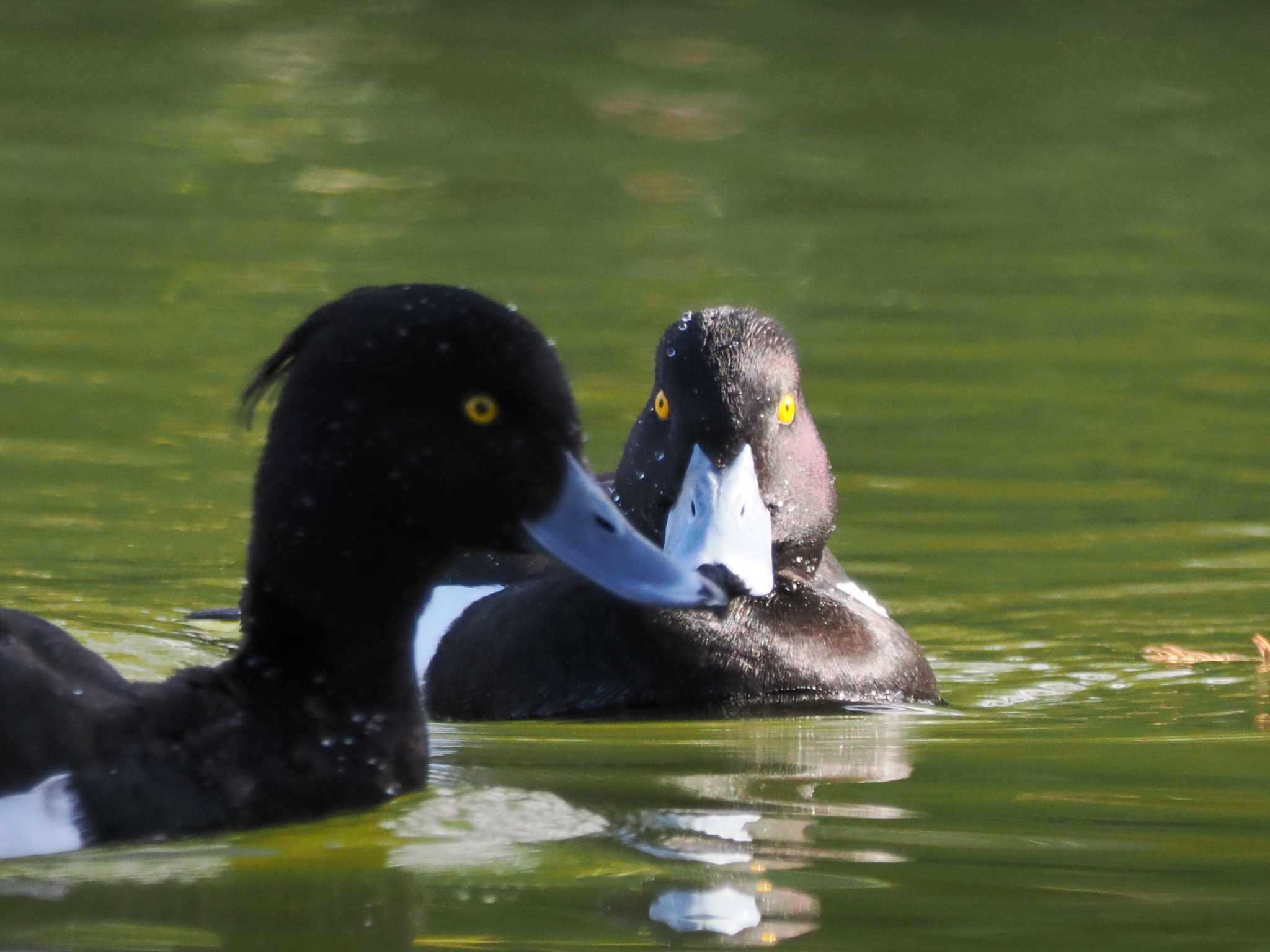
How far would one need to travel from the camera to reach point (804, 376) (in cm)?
1097

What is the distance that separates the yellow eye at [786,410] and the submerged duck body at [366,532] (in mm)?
2413

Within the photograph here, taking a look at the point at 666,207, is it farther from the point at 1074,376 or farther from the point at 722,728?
the point at 722,728

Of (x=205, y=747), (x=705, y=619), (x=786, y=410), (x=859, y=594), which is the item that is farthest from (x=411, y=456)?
(x=859, y=594)

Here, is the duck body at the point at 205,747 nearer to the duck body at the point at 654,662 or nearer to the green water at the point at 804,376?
the green water at the point at 804,376

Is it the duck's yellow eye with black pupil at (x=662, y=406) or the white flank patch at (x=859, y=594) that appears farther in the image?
the white flank patch at (x=859, y=594)

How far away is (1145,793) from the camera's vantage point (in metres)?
5.20

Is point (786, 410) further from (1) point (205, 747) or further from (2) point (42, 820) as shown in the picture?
(2) point (42, 820)

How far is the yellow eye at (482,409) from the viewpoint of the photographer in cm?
466

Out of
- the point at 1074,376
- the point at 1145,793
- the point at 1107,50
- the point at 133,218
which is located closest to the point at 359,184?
the point at 133,218

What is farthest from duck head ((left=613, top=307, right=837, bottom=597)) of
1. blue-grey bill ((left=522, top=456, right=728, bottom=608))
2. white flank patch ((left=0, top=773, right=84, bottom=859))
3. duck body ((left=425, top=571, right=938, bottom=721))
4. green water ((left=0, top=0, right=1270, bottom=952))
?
white flank patch ((left=0, top=773, right=84, bottom=859))

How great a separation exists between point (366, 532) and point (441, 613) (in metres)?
2.93

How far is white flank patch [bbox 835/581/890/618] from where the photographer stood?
753 centimetres

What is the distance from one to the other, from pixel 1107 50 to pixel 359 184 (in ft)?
29.3

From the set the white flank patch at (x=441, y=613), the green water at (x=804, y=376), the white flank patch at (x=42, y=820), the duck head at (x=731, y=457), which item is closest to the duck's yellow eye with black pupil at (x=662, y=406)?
the duck head at (x=731, y=457)
